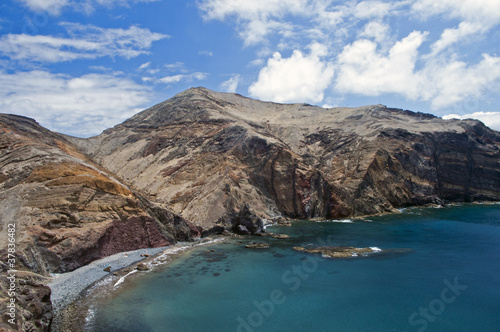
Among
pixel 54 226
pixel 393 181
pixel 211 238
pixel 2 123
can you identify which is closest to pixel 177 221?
pixel 211 238

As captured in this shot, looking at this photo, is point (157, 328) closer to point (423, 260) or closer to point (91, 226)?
point (91, 226)

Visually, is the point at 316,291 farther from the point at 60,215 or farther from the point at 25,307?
the point at 60,215

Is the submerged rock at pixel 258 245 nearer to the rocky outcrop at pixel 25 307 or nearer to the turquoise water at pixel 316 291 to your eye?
the turquoise water at pixel 316 291

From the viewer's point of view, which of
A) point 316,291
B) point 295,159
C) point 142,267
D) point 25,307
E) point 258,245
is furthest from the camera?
point 295,159

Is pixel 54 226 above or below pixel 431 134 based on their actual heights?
below

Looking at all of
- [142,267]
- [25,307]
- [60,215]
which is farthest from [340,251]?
[25,307]

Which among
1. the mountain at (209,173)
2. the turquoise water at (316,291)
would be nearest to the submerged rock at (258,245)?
the turquoise water at (316,291)
